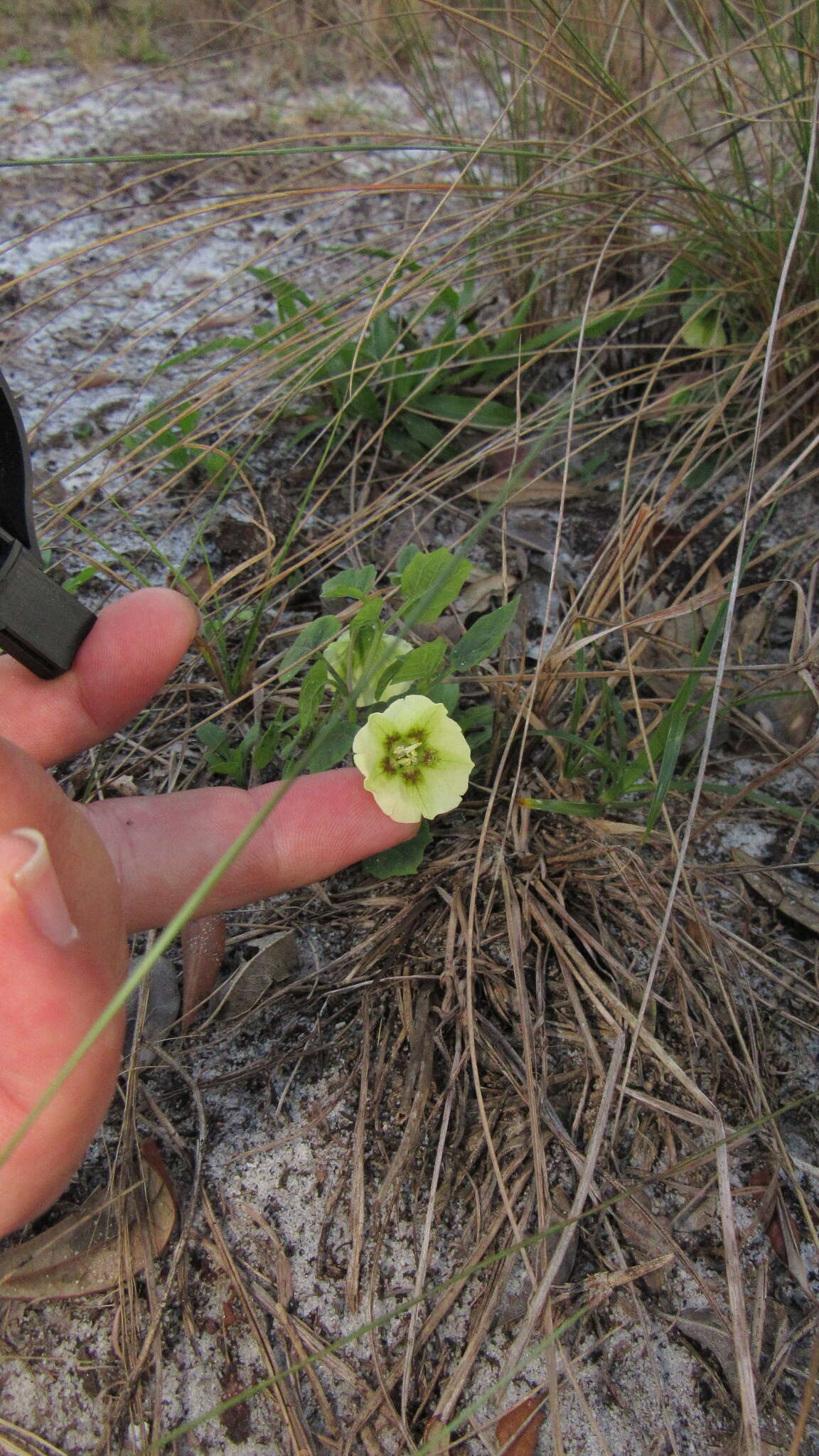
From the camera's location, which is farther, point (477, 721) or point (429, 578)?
point (477, 721)

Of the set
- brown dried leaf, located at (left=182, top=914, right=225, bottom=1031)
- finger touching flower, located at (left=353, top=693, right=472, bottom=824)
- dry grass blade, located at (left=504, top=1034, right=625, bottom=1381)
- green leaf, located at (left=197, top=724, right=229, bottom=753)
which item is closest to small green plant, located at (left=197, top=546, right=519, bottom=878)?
finger touching flower, located at (left=353, top=693, right=472, bottom=824)

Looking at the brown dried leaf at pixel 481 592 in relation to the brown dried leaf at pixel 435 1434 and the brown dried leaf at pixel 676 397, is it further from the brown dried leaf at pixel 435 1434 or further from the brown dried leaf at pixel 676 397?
the brown dried leaf at pixel 435 1434

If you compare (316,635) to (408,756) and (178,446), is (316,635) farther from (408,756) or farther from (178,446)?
(178,446)

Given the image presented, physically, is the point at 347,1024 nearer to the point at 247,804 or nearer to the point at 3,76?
the point at 247,804

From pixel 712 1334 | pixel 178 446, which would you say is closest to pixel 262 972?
pixel 712 1334

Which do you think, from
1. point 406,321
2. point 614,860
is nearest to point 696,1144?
point 614,860

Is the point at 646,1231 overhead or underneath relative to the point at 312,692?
underneath
